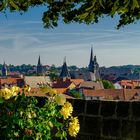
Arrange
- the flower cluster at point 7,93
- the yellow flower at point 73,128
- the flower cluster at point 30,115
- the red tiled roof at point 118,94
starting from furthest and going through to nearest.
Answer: the red tiled roof at point 118,94
the flower cluster at point 7,93
the yellow flower at point 73,128
the flower cluster at point 30,115

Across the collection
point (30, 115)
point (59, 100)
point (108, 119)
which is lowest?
point (108, 119)

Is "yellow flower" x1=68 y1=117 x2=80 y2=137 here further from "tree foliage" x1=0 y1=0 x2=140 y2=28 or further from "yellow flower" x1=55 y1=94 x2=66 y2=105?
"tree foliage" x1=0 y1=0 x2=140 y2=28

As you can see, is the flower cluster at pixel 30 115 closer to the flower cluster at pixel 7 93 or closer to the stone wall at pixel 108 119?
the flower cluster at pixel 7 93

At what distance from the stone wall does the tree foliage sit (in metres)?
3.01

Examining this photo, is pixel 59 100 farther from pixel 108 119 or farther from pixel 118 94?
pixel 118 94

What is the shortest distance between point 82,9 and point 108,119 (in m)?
3.98

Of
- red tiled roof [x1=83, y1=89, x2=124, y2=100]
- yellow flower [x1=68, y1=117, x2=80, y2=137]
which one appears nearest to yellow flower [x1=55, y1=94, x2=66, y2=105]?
yellow flower [x1=68, y1=117, x2=80, y2=137]

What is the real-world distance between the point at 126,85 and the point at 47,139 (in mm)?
167720

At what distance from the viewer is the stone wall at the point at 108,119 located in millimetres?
5277

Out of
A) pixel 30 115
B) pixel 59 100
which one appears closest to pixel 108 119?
pixel 59 100

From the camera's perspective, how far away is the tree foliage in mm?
8453

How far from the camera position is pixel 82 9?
29.7 ft

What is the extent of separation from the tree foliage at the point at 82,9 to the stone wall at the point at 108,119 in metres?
3.01

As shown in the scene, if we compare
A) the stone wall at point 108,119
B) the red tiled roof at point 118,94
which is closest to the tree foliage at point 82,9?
the stone wall at point 108,119
